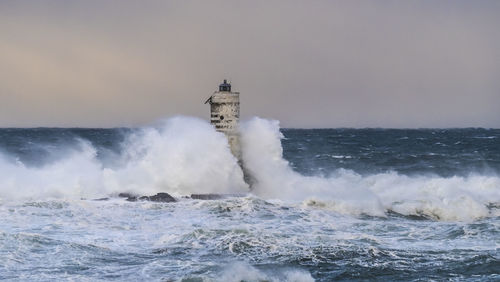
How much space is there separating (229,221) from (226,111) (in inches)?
230

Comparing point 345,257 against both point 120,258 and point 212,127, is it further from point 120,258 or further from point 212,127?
point 212,127

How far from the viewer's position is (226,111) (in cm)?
2353

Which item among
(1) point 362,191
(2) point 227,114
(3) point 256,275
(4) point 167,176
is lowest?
(3) point 256,275

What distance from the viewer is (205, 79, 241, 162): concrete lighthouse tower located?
23328 millimetres

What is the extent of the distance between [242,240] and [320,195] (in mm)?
6971

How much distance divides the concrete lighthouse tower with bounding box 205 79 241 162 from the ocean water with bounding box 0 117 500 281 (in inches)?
15.5

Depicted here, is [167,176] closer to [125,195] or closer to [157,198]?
[125,195]

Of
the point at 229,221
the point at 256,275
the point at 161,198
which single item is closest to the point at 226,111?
the point at 161,198

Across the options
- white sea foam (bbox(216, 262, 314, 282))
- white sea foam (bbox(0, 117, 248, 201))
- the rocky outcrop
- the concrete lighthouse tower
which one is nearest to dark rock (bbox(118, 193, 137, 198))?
the rocky outcrop

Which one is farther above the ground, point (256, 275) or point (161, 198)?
point (161, 198)

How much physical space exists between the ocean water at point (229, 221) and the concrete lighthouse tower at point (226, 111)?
1.29 ft

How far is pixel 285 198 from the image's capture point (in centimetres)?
2322

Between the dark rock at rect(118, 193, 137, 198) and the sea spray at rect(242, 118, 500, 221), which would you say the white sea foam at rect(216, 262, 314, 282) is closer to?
the sea spray at rect(242, 118, 500, 221)

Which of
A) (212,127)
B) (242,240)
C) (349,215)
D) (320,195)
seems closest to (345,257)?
(242,240)
